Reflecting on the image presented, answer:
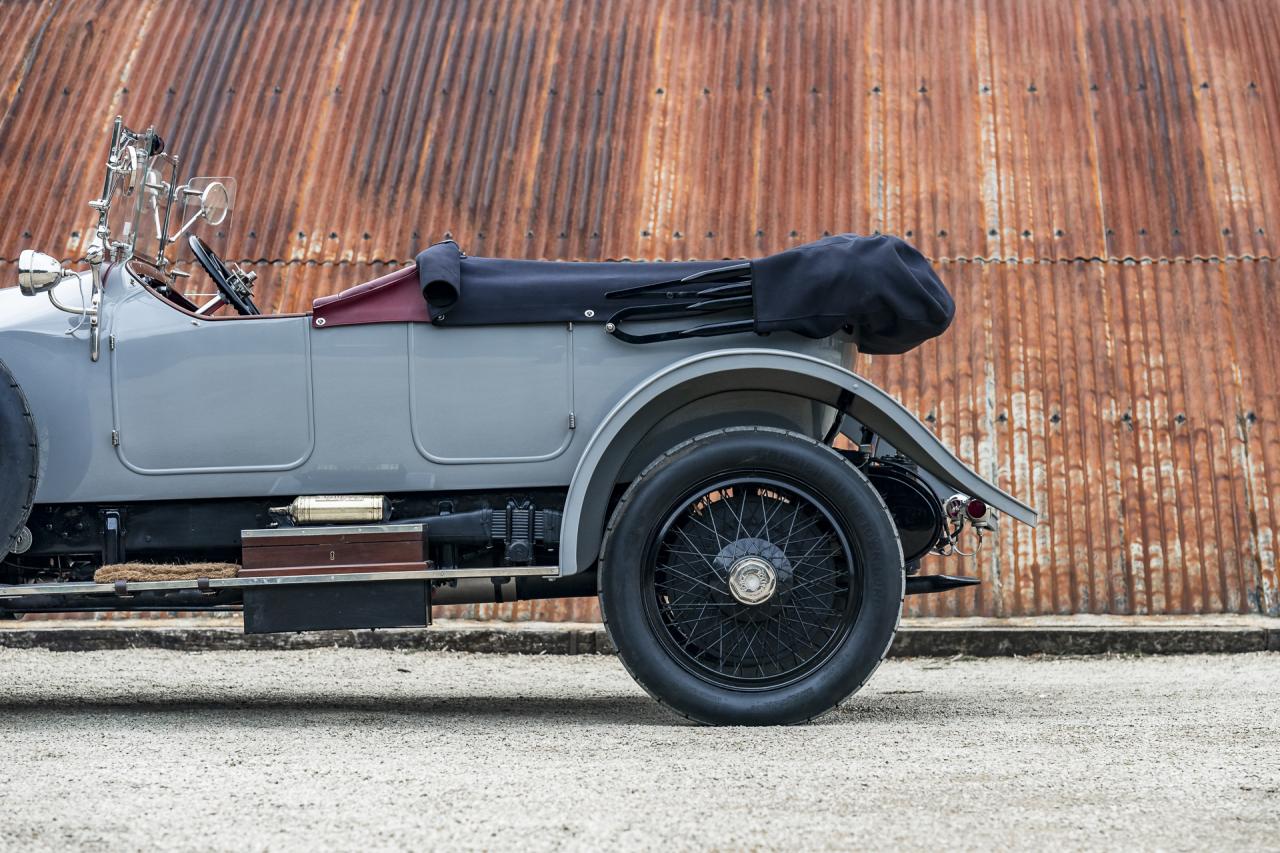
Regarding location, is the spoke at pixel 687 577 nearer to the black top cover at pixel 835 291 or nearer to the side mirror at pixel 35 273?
the black top cover at pixel 835 291

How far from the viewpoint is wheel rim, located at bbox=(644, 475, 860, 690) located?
4480 millimetres

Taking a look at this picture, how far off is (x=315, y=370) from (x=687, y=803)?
86.9 inches

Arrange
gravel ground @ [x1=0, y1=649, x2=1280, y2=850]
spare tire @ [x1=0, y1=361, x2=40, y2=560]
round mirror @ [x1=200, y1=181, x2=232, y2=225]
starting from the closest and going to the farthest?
gravel ground @ [x1=0, y1=649, x2=1280, y2=850] → spare tire @ [x1=0, y1=361, x2=40, y2=560] → round mirror @ [x1=200, y1=181, x2=232, y2=225]

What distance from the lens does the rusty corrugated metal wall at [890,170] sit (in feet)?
25.4

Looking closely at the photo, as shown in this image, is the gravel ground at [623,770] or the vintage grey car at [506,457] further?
the vintage grey car at [506,457]

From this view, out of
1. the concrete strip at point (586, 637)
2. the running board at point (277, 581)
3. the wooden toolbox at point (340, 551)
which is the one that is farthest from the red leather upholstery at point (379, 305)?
the concrete strip at point (586, 637)

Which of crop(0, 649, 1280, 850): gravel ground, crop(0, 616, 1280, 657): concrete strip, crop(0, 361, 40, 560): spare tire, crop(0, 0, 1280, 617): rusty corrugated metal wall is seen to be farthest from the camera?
crop(0, 0, 1280, 617): rusty corrugated metal wall

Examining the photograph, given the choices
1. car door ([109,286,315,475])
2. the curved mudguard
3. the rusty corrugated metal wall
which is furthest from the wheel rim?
the rusty corrugated metal wall

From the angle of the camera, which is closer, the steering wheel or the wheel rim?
the wheel rim

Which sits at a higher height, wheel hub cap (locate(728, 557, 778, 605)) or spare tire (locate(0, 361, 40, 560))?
spare tire (locate(0, 361, 40, 560))

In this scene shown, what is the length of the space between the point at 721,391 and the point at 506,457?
79cm

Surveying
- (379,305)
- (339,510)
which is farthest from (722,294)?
(339,510)

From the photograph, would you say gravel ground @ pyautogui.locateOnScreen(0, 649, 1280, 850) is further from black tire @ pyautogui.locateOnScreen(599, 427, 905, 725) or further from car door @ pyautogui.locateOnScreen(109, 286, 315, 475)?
car door @ pyautogui.locateOnScreen(109, 286, 315, 475)

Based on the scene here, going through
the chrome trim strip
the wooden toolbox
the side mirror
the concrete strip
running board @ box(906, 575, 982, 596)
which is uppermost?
the side mirror
